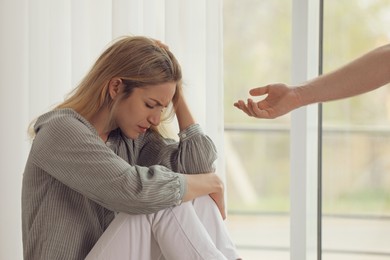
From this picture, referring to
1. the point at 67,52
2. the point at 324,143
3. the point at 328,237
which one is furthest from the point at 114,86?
the point at 328,237

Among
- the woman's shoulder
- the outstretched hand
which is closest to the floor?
the outstretched hand

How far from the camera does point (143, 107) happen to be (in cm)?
213

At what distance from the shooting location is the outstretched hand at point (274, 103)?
2094 millimetres

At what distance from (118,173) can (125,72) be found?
0.96 feet

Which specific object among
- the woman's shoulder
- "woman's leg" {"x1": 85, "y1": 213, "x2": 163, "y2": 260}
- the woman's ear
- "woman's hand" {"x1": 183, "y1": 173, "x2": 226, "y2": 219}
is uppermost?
the woman's ear

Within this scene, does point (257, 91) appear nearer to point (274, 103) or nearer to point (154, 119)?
point (274, 103)

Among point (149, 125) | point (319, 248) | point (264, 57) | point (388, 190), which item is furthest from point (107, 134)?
point (264, 57)

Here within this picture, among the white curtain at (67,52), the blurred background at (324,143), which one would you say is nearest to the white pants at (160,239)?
the white curtain at (67,52)

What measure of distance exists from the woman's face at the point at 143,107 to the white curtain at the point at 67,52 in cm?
47

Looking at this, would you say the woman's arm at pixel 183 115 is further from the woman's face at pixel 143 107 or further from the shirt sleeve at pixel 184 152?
the woman's face at pixel 143 107

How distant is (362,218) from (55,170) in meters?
2.98

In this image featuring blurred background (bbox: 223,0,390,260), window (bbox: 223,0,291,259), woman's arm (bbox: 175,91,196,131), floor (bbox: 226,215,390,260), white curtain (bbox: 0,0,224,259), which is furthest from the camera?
window (bbox: 223,0,291,259)

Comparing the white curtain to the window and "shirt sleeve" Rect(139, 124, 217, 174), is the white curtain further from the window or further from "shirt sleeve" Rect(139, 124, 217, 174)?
the window

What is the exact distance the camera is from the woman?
6.54 feet
